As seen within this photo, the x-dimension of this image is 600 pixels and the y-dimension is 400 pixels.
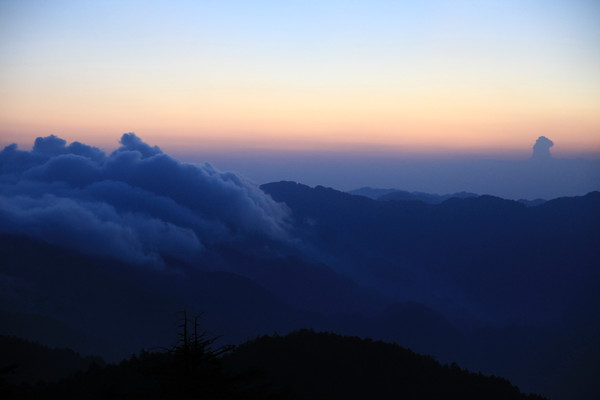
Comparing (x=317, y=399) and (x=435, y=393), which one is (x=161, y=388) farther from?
(x=435, y=393)

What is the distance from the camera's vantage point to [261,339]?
12356 centimetres

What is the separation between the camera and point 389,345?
461 feet

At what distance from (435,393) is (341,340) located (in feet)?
82.5

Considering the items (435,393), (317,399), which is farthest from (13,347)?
(435,393)

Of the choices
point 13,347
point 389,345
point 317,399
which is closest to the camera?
point 317,399

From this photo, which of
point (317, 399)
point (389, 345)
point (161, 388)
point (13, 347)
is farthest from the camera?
point (13, 347)

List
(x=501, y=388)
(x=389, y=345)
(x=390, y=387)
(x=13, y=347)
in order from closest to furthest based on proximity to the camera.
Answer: (x=390, y=387) → (x=501, y=388) → (x=389, y=345) → (x=13, y=347)

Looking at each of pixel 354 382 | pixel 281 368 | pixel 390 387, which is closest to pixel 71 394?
pixel 281 368

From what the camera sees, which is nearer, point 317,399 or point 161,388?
point 161,388

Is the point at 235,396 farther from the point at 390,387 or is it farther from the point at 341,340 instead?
the point at 341,340

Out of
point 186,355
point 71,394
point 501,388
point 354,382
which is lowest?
point 501,388

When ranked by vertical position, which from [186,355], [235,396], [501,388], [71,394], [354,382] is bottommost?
[501,388]

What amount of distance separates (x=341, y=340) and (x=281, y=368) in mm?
26913

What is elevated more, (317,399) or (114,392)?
(114,392)
